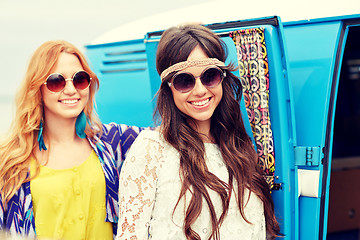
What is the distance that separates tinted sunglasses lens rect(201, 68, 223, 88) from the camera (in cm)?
176

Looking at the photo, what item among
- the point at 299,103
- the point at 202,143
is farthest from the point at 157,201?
the point at 299,103

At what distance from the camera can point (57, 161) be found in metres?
2.05

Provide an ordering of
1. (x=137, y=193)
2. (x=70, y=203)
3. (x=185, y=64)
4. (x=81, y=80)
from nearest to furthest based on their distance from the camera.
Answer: (x=137, y=193)
(x=185, y=64)
(x=70, y=203)
(x=81, y=80)

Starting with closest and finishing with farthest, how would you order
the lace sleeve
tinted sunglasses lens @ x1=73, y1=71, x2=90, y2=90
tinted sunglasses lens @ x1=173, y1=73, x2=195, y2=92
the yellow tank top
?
the lace sleeve < tinted sunglasses lens @ x1=173, y1=73, x2=195, y2=92 < the yellow tank top < tinted sunglasses lens @ x1=73, y1=71, x2=90, y2=90

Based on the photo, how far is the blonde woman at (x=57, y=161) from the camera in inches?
76.9

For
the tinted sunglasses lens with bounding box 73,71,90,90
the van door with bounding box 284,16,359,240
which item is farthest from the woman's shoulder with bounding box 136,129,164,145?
the van door with bounding box 284,16,359,240

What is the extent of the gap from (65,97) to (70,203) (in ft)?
1.66

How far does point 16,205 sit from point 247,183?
106 centimetres

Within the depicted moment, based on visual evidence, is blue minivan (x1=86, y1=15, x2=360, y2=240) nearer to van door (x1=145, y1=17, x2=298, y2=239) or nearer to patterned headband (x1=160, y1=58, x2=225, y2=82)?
van door (x1=145, y1=17, x2=298, y2=239)

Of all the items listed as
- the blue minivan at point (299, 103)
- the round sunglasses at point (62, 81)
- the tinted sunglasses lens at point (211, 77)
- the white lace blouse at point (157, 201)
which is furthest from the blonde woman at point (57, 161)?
the tinted sunglasses lens at point (211, 77)

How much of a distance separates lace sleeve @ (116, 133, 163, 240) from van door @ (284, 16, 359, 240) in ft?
2.62

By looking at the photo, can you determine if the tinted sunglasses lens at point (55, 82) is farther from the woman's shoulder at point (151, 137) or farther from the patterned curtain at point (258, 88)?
the patterned curtain at point (258, 88)

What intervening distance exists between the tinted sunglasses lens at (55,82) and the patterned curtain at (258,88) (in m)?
0.86

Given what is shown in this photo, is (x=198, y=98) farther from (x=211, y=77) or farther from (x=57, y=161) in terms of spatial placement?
(x=57, y=161)
